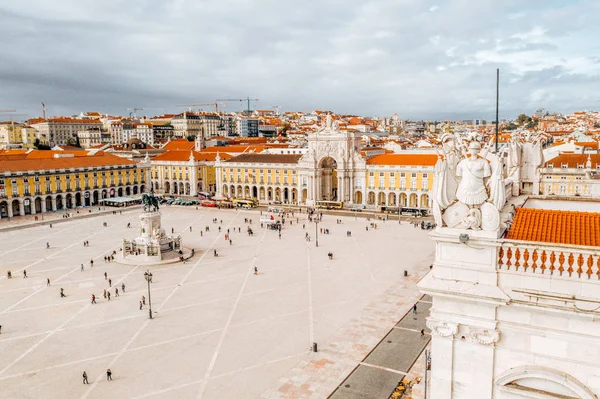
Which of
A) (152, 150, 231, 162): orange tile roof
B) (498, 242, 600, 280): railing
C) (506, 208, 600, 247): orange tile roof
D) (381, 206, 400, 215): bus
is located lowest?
(381, 206, 400, 215): bus

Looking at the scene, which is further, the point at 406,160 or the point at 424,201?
the point at 406,160

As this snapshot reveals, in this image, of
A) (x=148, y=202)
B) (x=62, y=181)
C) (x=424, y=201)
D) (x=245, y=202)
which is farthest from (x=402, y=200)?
(x=62, y=181)

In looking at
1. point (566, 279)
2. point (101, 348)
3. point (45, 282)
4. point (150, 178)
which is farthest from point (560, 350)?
point (150, 178)

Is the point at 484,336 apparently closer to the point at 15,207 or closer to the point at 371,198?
the point at 371,198

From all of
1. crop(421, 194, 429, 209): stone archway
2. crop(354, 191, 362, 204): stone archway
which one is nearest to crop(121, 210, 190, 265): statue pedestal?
crop(354, 191, 362, 204): stone archway

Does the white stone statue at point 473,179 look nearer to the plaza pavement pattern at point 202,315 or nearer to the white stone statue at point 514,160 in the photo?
the white stone statue at point 514,160

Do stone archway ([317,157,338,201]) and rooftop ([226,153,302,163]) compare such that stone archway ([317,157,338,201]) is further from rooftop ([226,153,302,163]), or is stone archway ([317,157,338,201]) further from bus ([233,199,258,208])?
bus ([233,199,258,208])

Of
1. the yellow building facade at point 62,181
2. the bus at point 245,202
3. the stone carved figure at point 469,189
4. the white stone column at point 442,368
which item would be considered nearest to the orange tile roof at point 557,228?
the stone carved figure at point 469,189
